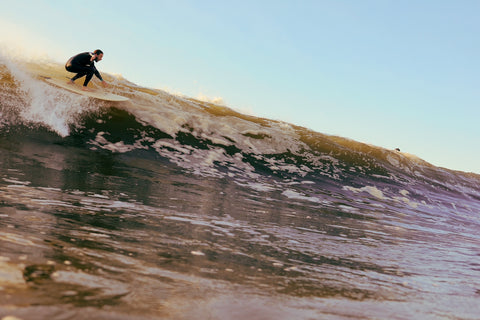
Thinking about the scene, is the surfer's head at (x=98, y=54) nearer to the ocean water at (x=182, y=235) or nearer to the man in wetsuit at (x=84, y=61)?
the man in wetsuit at (x=84, y=61)

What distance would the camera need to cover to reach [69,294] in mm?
1981

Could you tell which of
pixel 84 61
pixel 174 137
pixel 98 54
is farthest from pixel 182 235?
pixel 174 137

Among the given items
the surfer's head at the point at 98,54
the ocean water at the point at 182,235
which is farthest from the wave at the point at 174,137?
the surfer's head at the point at 98,54

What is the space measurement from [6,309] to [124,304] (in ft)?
1.81

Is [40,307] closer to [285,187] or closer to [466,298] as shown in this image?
[466,298]

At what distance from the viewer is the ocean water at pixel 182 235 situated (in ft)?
7.48

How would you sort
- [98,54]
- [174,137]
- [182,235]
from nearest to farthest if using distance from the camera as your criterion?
1. [182,235]
2. [98,54]
3. [174,137]

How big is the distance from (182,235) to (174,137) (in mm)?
10073

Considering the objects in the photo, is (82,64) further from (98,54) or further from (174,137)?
(174,137)

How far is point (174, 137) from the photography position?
1389 cm

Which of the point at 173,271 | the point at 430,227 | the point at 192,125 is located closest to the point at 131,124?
the point at 192,125

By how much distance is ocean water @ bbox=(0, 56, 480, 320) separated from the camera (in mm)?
2281

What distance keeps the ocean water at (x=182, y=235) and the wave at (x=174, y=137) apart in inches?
3.6

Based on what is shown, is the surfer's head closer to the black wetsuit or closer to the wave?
the black wetsuit
